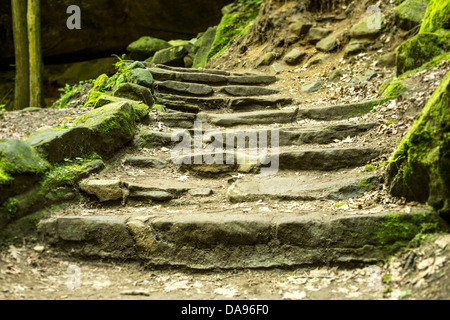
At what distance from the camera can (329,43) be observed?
7895mm

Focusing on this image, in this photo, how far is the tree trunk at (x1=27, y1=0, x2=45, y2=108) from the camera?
930cm

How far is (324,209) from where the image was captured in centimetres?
334

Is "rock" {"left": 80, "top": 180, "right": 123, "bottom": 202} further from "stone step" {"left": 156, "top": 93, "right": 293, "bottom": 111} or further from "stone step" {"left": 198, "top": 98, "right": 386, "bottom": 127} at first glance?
"stone step" {"left": 156, "top": 93, "right": 293, "bottom": 111}

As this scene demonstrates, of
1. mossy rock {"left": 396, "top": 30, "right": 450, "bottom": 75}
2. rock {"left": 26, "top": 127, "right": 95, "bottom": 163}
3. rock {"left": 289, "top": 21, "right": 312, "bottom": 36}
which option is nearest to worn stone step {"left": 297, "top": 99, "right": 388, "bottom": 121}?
mossy rock {"left": 396, "top": 30, "right": 450, "bottom": 75}

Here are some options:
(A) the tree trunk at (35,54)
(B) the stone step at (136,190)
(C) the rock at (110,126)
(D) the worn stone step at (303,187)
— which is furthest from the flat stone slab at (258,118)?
(A) the tree trunk at (35,54)

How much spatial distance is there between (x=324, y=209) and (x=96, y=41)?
16353 millimetres

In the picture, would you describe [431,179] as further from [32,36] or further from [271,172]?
[32,36]

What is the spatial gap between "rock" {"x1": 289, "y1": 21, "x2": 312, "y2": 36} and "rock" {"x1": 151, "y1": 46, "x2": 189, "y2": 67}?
14.0 ft

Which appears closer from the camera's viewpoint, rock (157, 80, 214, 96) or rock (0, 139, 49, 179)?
rock (0, 139, 49, 179)

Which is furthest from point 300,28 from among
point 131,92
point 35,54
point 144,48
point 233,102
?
point 144,48

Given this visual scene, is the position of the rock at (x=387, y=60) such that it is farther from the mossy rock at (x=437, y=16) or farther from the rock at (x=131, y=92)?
the rock at (x=131, y=92)

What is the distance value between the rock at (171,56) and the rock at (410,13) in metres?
6.99

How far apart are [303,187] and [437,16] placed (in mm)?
3313

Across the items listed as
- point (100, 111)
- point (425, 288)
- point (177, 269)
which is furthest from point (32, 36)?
point (425, 288)
